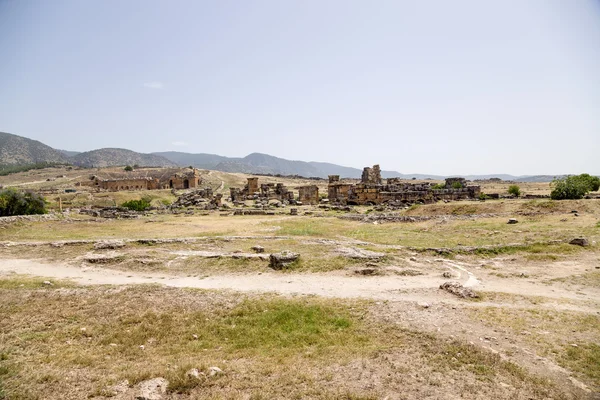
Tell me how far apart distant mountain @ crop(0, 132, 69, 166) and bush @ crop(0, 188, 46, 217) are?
155286 mm

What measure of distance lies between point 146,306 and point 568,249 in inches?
658

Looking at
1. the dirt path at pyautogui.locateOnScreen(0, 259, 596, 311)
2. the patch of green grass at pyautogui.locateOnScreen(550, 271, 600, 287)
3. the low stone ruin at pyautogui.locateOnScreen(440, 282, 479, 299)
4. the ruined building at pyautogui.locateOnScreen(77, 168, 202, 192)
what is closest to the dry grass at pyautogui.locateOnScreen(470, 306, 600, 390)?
the dirt path at pyautogui.locateOnScreen(0, 259, 596, 311)

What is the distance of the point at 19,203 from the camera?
26312mm

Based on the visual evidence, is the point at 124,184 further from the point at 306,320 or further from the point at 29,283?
the point at 306,320

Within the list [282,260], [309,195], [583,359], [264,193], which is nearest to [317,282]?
[282,260]

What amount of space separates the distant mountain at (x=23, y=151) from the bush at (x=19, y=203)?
155 meters

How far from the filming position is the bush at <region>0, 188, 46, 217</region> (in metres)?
25.4

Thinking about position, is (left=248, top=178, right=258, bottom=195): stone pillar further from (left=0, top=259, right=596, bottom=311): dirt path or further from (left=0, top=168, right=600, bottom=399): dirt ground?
(left=0, top=259, right=596, bottom=311): dirt path

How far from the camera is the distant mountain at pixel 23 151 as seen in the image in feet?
498

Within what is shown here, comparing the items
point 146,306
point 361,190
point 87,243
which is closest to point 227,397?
point 146,306

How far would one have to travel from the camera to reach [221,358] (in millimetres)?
6703

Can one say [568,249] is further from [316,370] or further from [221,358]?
[221,358]

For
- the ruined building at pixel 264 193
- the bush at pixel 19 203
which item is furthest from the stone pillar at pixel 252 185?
the bush at pixel 19 203

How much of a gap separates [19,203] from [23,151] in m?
179
